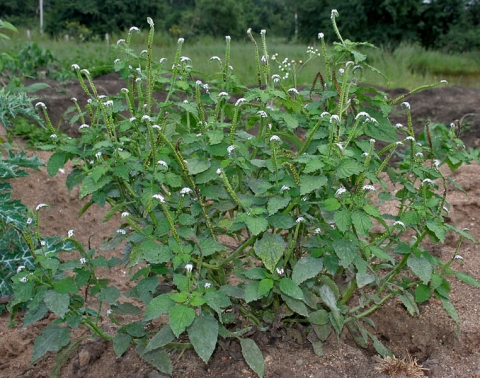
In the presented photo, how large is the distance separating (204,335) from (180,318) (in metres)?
0.16

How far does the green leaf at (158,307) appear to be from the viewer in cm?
170

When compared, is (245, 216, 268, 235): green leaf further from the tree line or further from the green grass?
the tree line

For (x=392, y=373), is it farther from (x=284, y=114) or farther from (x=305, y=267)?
(x=284, y=114)

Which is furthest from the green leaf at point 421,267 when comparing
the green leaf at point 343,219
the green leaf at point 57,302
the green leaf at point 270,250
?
the green leaf at point 57,302

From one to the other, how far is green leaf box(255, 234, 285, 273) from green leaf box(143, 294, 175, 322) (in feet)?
1.06

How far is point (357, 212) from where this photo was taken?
1.75 m

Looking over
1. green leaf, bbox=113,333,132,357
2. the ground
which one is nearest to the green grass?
the ground

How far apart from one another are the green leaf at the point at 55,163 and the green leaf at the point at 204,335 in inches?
29.2

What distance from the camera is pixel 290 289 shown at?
1.83 m

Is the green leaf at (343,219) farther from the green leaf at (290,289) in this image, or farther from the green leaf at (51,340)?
the green leaf at (51,340)

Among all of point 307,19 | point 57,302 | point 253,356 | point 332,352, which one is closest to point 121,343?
point 57,302

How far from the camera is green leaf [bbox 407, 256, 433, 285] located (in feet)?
6.45

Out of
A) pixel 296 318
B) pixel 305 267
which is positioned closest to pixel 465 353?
pixel 296 318

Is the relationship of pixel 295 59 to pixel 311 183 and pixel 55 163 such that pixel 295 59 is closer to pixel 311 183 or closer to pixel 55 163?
pixel 55 163
